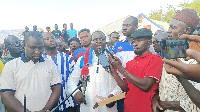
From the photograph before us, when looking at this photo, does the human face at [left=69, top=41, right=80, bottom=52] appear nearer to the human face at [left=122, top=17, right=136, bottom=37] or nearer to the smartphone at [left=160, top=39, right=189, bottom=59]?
the human face at [left=122, top=17, right=136, bottom=37]

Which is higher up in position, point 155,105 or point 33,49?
point 33,49

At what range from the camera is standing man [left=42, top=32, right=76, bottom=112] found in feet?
12.9

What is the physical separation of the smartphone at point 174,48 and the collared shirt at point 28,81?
6.53 ft

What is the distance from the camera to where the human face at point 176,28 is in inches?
94.2

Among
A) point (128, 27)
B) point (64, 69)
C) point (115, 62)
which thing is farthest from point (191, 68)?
point (128, 27)

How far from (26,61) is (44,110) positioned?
781 mm

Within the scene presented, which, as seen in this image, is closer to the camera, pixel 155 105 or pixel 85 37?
pixel 155 105

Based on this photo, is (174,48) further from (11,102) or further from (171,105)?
(11,102)

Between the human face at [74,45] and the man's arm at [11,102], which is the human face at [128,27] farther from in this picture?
the man's arm at [11,102]

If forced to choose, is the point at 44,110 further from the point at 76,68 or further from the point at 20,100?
the point at 76,68

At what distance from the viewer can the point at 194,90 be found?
5.20 feet

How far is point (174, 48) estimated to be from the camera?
1.58m

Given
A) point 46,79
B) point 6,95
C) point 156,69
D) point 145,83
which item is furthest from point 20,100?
point 156,69

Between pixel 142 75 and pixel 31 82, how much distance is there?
63.2 inches
